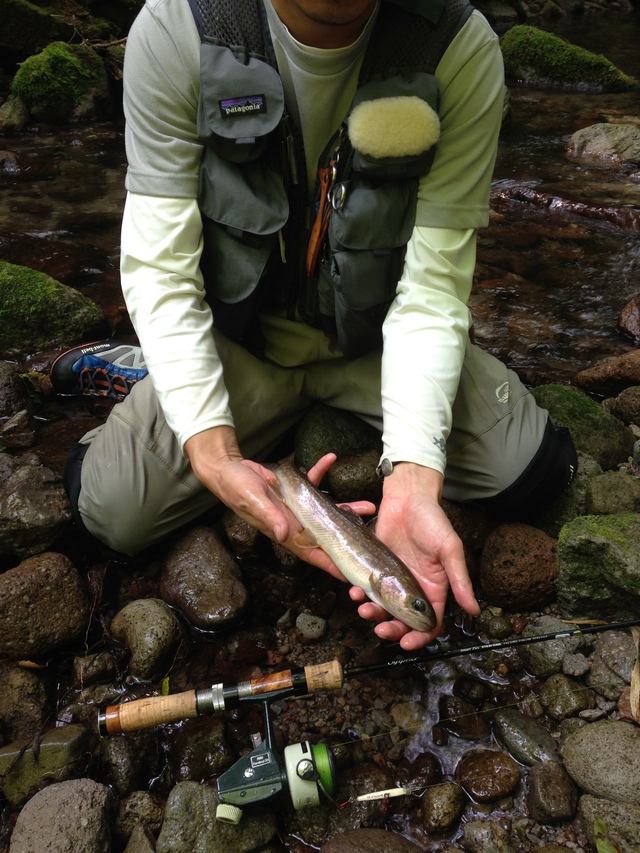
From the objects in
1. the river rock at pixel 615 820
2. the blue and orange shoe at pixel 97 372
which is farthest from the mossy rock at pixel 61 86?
the river rock at pixel 615 820

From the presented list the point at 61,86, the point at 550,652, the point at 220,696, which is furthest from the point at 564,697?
the point at 61,86

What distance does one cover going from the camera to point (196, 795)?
2.49 metres

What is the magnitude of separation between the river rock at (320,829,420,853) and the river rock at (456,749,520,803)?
1.06ft

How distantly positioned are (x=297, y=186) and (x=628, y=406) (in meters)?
2.54

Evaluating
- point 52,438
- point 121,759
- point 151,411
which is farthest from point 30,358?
point 121,759

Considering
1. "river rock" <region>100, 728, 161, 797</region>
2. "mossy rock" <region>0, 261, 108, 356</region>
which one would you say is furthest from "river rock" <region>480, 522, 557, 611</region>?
"mossy rock" <region>0, 261, 108, 356</region>

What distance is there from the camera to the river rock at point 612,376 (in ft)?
15.1

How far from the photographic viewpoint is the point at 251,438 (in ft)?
11.9

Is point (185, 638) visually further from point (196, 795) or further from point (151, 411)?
point (151, 411)

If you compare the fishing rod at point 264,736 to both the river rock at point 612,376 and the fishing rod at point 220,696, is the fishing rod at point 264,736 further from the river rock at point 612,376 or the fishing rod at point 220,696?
the river rock at point 612,376

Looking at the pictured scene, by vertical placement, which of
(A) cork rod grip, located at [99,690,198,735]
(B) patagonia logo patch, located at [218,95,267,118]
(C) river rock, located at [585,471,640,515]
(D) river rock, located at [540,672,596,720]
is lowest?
(D) river rock, located at [540,672,596,720]

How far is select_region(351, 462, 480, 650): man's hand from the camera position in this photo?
228cm

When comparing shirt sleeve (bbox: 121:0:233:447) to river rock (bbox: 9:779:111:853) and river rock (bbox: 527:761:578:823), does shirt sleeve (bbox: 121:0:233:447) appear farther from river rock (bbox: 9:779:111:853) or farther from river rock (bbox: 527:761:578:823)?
river rock (bbox: 527:761:578:823)

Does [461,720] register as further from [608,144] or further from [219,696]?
[608,144]
